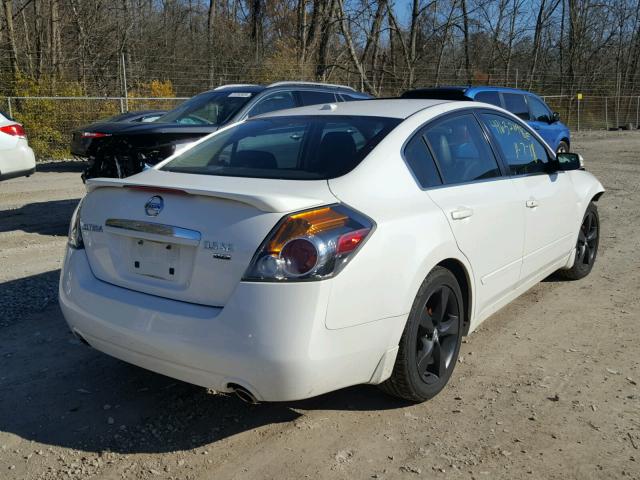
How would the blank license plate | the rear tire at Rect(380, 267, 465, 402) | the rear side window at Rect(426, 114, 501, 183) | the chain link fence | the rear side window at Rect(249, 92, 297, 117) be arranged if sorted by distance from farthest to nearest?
the chain link fence < the rear side window at Rect(249, 92, 297, 117) < the rear side window at Rect(426, 114, 501, 183) < the rear tire at Rect(380, 267, 465, 402) < the blank license plate

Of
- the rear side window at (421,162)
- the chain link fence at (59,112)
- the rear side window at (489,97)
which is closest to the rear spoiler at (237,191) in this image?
the rear side window at (421,162)

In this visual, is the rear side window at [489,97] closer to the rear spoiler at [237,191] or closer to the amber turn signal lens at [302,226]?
the rear spoiler at [237,191]

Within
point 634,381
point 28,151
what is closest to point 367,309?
point 634,381

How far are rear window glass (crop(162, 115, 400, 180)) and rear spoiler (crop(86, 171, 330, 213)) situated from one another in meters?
0.23

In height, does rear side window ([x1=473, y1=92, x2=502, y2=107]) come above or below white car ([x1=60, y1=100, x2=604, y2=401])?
above

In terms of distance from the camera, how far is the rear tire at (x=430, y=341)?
319 cm

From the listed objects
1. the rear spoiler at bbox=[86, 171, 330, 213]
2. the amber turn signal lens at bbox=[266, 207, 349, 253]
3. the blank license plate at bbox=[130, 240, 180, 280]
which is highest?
the rear spoiler at bbox=[86, 171, 330, 213]

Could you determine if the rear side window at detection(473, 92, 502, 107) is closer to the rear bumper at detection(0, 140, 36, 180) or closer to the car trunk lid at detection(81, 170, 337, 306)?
the rear bumper at detection(0, 140, 36, 180)

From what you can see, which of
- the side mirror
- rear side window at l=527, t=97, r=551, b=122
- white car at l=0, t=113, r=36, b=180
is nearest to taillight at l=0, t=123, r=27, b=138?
white car at l=0, t=113, r=36, b=180

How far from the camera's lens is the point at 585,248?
5.75 metres

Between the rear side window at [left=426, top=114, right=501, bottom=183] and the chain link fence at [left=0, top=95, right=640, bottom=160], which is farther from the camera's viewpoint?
the chain link fence at [left=0, top=95, right=640, bottom=160]

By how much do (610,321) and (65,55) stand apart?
19.7 meters

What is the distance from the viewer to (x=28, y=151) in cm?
871

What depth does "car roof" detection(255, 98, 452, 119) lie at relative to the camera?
384cm
